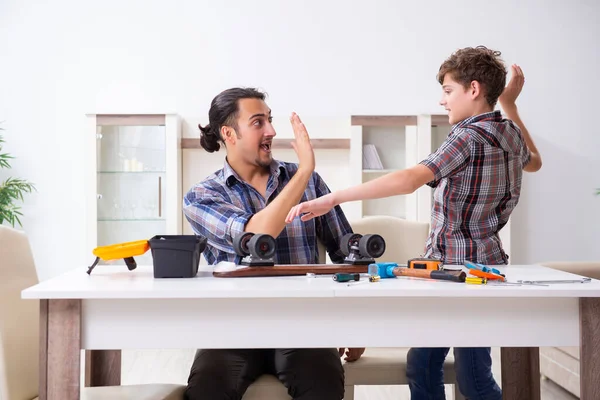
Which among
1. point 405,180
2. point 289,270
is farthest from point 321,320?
point 405,180

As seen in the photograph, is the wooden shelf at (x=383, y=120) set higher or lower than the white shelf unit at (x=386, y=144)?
higher

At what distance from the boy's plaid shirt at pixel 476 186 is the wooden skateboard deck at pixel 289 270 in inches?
13.6

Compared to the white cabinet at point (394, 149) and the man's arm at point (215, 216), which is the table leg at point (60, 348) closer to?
the man's arm at point (215, 216)

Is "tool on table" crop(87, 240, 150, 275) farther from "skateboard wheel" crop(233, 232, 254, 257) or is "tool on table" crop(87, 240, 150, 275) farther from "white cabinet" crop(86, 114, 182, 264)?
"white cabinet" crop(86, 114, 182, 264)

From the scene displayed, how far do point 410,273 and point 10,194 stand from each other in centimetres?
374

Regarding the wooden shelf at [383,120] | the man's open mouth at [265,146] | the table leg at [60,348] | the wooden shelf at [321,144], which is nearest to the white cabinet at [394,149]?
the wooden shelf at [383,120]

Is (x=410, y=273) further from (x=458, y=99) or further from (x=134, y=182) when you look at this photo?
(x=134, y=182)

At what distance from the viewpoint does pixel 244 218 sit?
6.84 ft

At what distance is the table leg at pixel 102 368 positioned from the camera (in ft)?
6.70

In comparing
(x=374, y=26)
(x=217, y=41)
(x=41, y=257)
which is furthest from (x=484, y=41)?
(x=41, y=257)

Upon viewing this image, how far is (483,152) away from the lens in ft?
6.38

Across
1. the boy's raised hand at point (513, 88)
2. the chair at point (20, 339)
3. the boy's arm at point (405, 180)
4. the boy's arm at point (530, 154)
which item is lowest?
the chair at point (20, 339)

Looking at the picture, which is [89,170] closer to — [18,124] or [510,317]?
[18,124]

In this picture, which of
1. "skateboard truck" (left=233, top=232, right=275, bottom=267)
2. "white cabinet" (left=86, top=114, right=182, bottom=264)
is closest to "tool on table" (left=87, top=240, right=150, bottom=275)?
"skateboard truck" (left=233, top=232, right=275, bottom=267)
